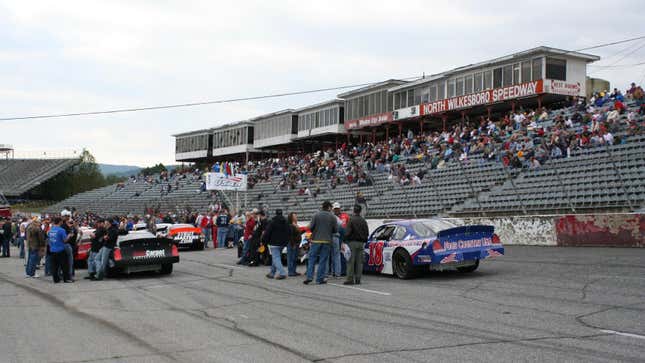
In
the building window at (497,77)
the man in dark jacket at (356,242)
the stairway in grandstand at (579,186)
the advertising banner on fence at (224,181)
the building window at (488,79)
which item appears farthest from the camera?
the building window at (488,79)

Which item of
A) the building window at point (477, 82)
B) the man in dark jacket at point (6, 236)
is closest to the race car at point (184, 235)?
the man in dark jacket at point (6, 236)

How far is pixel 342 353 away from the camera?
6.67m

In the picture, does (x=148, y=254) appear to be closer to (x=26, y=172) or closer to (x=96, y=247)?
(x=96, y=247)

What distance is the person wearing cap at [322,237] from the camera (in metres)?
13.2

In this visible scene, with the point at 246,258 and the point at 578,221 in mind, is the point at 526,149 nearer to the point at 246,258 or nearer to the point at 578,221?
the point at 578,221

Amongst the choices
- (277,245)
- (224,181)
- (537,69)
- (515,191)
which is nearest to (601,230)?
(515,191)

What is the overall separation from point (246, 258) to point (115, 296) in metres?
6.55

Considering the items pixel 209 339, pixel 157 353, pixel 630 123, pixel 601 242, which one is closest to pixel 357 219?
pixel 209 339

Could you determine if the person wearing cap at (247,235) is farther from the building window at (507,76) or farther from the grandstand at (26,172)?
the grandstand at (26,172)

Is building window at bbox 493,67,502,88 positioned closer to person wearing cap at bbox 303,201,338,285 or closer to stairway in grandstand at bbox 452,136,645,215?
stairway in grandstand at bbox 452,136,645,215

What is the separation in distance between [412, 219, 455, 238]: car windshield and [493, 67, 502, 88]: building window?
2747 cm

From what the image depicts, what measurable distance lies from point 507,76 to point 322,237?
94.9 ft

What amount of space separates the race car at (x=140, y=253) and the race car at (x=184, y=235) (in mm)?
9724

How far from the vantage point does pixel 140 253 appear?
15.5 m
